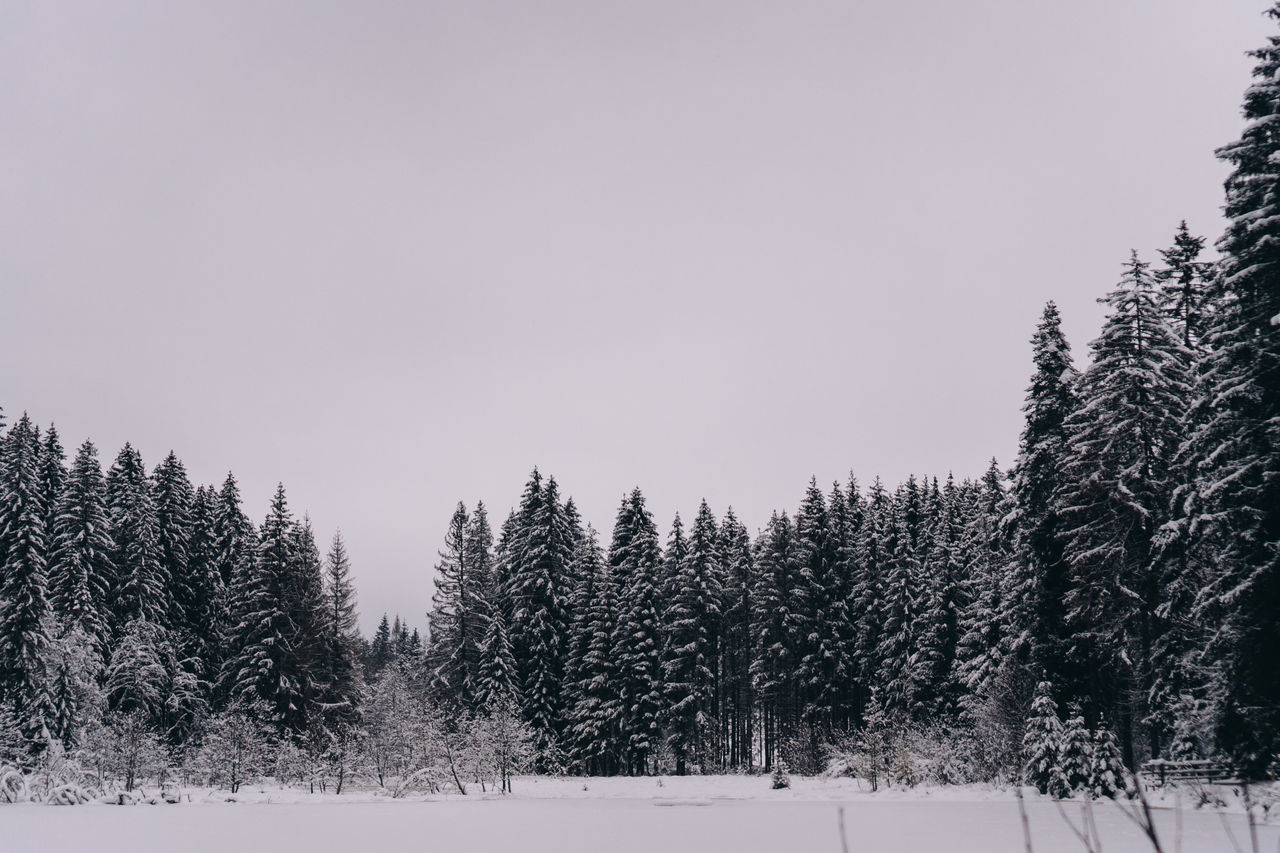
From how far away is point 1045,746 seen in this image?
2414cm

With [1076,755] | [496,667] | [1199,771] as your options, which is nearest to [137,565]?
[496,667]

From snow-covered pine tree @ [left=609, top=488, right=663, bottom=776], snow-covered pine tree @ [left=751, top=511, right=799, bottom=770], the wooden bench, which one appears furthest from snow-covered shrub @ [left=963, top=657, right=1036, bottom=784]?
snow-covered pine tree @ [left=609, top=488, right=663, bottom=776]

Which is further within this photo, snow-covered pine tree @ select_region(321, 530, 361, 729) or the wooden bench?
snow-covered pine tree @ select_region(321, 530, 361, 729)

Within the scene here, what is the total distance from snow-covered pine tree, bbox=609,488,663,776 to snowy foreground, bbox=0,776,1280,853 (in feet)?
71.1

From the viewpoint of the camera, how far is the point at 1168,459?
2367 cm

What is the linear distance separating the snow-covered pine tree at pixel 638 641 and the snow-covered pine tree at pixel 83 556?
87.3ft

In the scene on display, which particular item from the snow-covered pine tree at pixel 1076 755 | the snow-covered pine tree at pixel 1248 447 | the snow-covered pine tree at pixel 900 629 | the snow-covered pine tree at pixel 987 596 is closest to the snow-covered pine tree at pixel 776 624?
the snow-covered pine tree at pixel 900 629

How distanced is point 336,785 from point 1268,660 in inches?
1312

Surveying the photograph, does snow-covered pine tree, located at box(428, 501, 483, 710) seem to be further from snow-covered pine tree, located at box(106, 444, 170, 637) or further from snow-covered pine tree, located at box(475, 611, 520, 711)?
snow-covered pine tree, located at box(106, 444, 170, 637)

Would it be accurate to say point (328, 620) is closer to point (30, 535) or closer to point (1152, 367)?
point (30, 535)

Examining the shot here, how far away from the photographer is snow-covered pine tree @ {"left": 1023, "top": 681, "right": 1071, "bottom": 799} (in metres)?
23.6

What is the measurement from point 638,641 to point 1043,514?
25109mm

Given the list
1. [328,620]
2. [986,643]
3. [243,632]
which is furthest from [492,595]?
[986,643]

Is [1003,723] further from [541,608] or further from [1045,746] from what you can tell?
[541,608]
